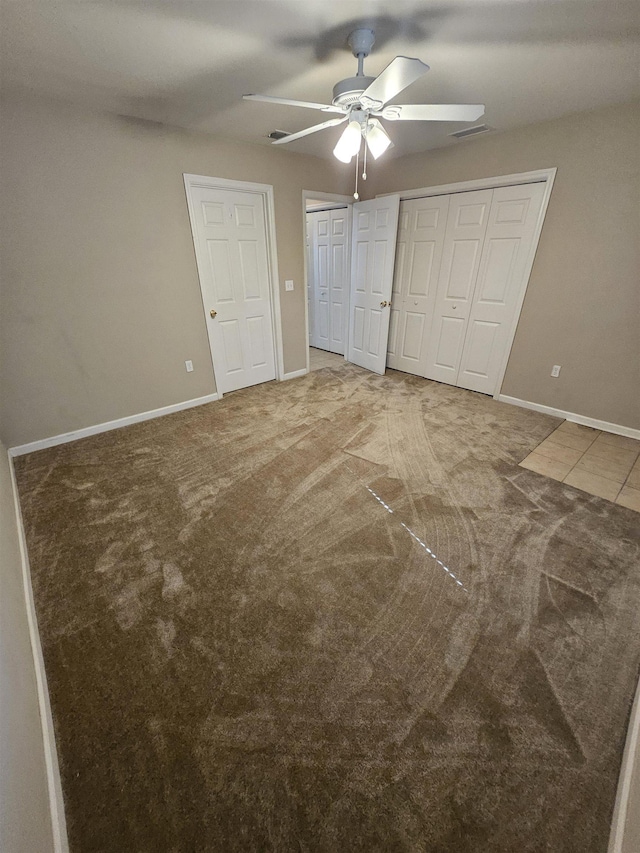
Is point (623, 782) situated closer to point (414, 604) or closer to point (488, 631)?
point (488, 631)

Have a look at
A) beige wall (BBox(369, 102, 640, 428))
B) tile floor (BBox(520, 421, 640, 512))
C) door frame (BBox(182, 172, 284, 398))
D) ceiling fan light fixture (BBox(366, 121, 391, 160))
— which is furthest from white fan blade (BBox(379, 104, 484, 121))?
tile floor (BBox(520, 421, 640, 512))

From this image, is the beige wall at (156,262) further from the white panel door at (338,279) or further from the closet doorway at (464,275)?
the white panel door at (338,279)

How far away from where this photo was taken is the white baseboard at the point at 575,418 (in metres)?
2.97

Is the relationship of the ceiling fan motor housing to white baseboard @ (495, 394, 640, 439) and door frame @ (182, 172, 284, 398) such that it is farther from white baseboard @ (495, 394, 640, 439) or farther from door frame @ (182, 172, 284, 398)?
white baseboard @ (495, 394, 640, 439)

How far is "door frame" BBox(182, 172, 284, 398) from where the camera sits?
307 cm

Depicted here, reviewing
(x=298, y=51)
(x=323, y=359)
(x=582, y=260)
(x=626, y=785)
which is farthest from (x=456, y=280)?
(x=626, y=785)

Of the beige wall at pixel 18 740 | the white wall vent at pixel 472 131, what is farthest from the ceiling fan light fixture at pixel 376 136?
the beige wall at pixel 18 740

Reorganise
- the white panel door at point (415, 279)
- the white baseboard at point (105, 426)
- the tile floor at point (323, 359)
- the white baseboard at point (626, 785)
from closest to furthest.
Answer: the white baseboard at point (626, 785)
the white baseboard at point (105, 426)
the white panel door at point (415, 279)
the tile floor at point (323, 359)

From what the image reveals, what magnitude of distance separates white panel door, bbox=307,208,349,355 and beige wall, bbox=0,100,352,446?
4.16ft

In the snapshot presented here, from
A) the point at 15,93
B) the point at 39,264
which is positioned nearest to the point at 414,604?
the point at 39,264

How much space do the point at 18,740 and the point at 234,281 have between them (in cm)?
365

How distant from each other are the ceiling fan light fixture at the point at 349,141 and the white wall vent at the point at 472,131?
1621 millimetres

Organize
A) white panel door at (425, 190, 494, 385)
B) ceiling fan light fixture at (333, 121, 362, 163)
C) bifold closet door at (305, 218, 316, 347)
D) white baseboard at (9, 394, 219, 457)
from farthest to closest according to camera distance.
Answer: bifold closet door at (305, 218, 316, 347) → white panel door at (425, 190, 494, 385) → white baseboard at (9, 394, 219, 457) → ceiling fan light fixture at (333, 121, 362, 163)

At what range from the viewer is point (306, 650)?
142 centimetres
